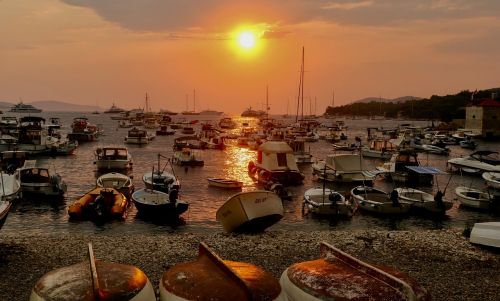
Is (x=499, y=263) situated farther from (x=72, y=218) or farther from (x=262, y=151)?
(x=262, y=151)

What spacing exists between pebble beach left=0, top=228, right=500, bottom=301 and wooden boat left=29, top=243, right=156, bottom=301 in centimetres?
651

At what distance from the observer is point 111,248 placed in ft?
62.8

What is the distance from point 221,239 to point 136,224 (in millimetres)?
10033

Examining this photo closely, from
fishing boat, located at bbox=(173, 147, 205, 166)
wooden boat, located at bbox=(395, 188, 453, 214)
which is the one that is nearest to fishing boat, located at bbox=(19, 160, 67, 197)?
fishing boat, located at bbox=(173, 147, 205, 166)

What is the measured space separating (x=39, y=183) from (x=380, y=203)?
27.3 m

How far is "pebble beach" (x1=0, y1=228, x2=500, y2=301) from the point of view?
50.5 feet

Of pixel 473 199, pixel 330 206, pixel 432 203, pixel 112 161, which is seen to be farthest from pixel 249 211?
pixel 112 161

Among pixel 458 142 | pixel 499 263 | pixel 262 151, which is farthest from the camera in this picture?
pixel 458 142

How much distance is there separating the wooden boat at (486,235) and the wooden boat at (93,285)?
53.8 feet

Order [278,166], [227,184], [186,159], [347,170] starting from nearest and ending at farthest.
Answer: [227,184]
[278,166]
[347,170]
[186,159]

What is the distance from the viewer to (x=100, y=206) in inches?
1142

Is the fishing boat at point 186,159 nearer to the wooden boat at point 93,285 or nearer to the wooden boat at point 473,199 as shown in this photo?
the wooden boat at point 473,199

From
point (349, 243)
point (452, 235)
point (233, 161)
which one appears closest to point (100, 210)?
point (349, 243)

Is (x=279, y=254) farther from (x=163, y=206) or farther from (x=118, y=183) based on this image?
(x=118, y=183)
